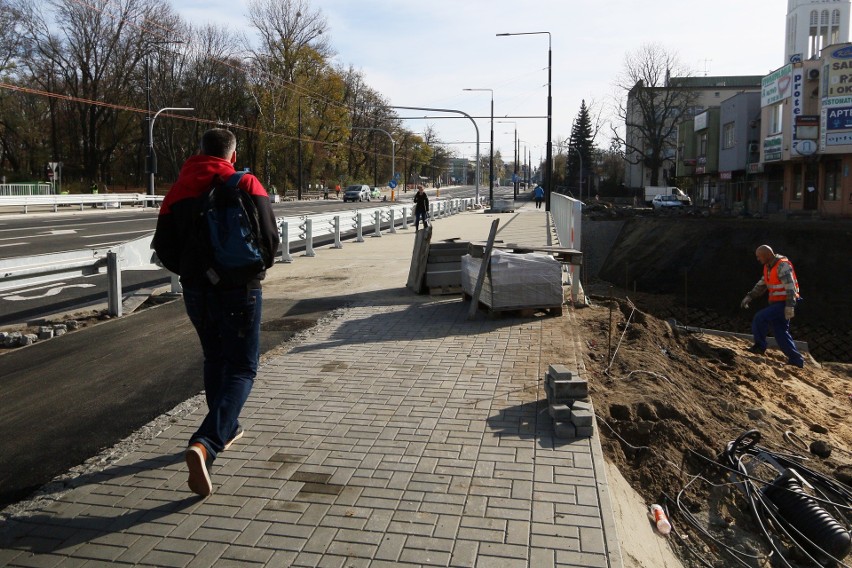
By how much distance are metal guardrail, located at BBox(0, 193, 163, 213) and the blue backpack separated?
32.7 m

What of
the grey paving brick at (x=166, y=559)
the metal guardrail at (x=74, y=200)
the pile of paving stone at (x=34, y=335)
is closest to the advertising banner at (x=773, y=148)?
the metal guardrail at (x=74, y=200)

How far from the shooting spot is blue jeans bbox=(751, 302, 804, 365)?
1234 cm

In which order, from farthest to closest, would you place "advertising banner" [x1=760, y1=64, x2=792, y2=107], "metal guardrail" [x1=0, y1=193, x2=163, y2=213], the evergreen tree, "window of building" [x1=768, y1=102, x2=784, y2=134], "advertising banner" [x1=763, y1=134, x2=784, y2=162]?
the evergreen tree
"window of building" [x1=768, y1=102, x2=784, y2=134]
"advertising banner" [x1=763, y1=134, x2=784, y2=162]
"advertising banner" [x1=760, y1=64, x2=792, y2=107]
"metal guardrail" [x1=0, y1=193, x2=163, y2=213]

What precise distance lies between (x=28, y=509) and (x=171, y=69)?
72157mm

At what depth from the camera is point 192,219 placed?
13.9 feet

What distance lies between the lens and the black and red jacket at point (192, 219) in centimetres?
423

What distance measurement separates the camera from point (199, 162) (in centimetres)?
433

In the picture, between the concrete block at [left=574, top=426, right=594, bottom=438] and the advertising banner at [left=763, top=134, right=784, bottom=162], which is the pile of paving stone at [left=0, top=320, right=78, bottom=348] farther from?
the advertising banner at [left=763, top=134, right=784, bottom=162]

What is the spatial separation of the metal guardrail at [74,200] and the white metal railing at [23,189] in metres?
7.23


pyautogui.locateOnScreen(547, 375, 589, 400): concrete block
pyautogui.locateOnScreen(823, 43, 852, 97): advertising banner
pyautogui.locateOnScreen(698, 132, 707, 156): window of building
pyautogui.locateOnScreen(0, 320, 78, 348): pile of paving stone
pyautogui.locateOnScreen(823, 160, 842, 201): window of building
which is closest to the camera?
pyautogui.locateOnScreen(547, 375, 589, 400): concrete block

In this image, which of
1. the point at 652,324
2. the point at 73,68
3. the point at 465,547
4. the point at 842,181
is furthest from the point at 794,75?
the point at 73,68

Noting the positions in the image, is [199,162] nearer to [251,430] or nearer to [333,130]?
[251,430]

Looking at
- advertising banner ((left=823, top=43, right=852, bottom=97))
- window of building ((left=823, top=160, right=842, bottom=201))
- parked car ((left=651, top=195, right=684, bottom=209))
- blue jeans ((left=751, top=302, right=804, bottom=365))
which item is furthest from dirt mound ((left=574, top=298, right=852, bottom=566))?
parked car ((left=651, top=195, right=684, bottom=209))

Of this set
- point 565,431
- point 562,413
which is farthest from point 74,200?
point 565,431
